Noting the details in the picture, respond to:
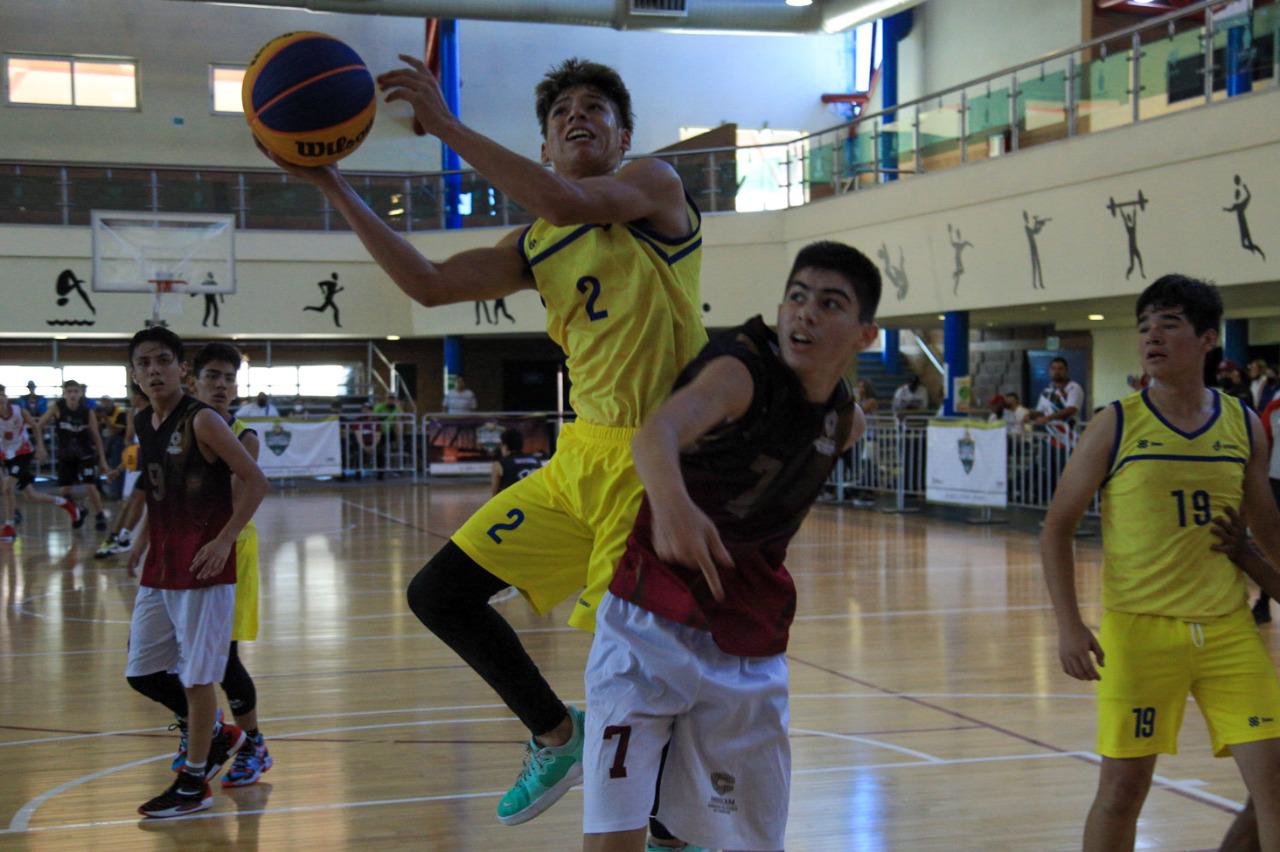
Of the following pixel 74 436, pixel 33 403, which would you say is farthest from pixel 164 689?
pixel 33 403

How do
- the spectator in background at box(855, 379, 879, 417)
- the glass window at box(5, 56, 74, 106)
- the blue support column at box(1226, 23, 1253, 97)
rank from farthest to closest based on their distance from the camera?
the glass window at box(5, 56, 74, 106) < the spectator in background at box(855, 379, 879, 417) < the blue support column at box(1226, 23, 1253, 97)

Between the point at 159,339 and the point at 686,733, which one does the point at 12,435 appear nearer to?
the point at 159,339

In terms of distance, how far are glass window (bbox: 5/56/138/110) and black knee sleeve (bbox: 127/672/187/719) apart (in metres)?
24.2

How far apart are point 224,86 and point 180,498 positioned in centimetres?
2416

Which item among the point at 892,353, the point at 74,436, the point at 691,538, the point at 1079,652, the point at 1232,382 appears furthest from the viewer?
the point at 892,353

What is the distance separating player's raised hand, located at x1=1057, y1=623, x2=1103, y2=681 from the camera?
10.4 feet

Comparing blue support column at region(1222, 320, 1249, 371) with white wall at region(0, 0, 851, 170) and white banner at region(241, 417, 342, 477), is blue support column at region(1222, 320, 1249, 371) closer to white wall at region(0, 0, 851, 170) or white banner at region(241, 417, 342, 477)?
white banner at region(241, 417, 342, 477)

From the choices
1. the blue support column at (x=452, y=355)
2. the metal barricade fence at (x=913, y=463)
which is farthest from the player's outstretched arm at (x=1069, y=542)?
the blue support column at (x=452, y=355)

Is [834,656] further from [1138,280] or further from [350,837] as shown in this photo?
[1138,280]

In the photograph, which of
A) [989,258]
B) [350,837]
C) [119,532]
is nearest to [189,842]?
[350,837]

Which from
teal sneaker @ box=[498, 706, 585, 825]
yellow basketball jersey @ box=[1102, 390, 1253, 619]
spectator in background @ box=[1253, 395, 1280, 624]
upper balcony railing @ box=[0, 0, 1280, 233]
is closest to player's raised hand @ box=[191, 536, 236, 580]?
teal sneaker @ box=[498, 706, 585, 825]

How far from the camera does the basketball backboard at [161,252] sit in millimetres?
17969

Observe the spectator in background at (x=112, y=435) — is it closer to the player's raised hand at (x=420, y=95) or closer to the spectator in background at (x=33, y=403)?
the spectator in background at (x=33, y=403)

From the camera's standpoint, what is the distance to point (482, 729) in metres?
5.59
